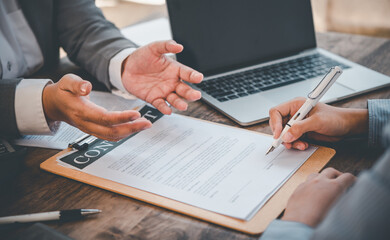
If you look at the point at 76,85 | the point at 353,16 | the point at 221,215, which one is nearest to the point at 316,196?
the point at 221,215

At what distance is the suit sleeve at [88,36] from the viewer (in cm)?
113

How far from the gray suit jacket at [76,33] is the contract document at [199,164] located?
36 centimetres

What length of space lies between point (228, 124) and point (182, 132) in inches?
4.6

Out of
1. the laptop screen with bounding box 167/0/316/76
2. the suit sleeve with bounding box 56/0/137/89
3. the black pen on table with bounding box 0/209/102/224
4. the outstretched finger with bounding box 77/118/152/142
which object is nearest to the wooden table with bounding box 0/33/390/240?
the black pen on table with bounding box 0/209/102/224

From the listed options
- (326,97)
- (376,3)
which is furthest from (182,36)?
(376,3)

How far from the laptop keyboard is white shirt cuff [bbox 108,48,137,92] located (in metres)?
0.23

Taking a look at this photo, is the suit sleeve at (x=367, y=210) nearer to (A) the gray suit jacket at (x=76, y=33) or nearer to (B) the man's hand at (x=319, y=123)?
(B) the man's hand at (x=319, y=123)

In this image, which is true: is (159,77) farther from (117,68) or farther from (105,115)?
(105,115)

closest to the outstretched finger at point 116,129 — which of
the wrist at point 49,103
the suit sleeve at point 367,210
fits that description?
the wrist at point 49,103

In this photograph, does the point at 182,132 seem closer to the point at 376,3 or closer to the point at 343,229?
the point at 343,229

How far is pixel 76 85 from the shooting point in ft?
2.47

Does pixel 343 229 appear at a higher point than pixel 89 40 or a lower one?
lower

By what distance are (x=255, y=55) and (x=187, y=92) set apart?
337 millimetres

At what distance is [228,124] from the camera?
88 cm
